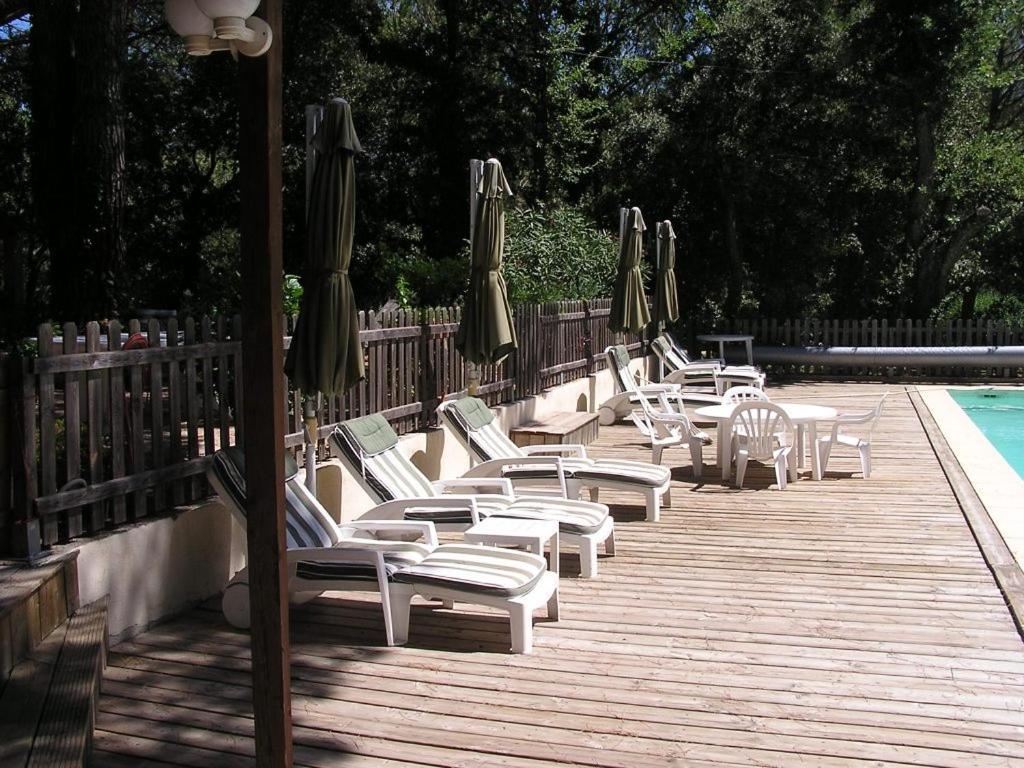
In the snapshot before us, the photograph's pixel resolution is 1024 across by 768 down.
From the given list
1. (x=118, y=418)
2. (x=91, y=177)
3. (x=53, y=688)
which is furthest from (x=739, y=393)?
(x=53, y=688)

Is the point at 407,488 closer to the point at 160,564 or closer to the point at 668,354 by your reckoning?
the point at 160,564

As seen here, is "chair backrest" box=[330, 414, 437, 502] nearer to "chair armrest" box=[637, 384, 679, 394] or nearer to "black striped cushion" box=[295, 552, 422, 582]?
"black striped cushion" box=[295, 552, 422, 582]

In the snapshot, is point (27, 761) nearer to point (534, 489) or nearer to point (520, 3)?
point (534, 489)

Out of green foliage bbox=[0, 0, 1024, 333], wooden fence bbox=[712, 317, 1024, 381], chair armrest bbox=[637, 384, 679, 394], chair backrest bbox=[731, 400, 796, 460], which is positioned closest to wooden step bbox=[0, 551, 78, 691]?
chair backrest bbox=[731, 400, 796, 460]

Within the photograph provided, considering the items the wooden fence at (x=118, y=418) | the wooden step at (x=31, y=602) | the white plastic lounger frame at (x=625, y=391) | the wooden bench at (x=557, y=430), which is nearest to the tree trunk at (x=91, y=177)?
the wooden fence at (x=118, y=418)

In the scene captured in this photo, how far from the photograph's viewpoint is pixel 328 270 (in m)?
5.89

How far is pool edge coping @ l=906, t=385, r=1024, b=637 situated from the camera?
18.6ft

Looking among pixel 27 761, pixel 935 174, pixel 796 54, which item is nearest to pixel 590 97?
pixel 796 54

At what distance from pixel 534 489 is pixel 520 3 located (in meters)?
15.5

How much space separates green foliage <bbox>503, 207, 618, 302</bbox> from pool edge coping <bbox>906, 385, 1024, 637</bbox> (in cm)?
528

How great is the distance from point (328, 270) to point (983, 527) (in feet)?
15.9

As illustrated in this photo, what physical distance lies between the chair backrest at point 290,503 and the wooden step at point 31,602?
0.80 metres

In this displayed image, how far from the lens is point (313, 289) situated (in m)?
5.91

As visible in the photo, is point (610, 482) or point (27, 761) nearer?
point (27, 761)
